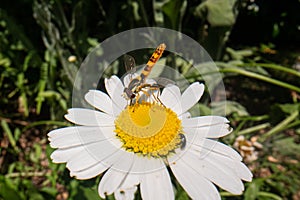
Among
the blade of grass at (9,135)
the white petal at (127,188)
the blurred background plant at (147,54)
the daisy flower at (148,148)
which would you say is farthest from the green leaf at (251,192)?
the blade of grass at (9,135)

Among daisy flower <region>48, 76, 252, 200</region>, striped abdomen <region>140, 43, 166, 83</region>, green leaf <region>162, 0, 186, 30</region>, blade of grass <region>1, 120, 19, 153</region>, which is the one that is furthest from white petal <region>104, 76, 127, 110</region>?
blade of grass <region>1, 120, 19, 153</region>

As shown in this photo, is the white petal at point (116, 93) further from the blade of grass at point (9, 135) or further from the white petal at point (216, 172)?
the blade of grass at point (9, 135)

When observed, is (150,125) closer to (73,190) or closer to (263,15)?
(73,190)

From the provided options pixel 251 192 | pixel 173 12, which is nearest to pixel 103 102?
pixel 251 192

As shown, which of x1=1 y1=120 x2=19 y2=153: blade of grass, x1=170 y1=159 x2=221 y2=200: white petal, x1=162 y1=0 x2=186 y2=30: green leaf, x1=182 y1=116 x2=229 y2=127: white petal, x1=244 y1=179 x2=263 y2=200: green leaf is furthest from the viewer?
x1=1 y1=120 x2=19 y2=153: blade of grass

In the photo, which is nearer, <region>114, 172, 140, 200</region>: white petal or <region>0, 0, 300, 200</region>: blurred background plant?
<region>114, 172, 140, 200</region>: white petal

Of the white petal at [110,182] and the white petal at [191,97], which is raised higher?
the white petal at [191,97]

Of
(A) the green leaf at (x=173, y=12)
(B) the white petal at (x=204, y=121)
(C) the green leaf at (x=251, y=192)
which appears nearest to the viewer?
(B) the white petal at (x=204, y=121)

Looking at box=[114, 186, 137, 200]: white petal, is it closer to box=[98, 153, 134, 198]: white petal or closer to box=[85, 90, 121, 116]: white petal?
box=[98, 153, 134, 198]: white petal
